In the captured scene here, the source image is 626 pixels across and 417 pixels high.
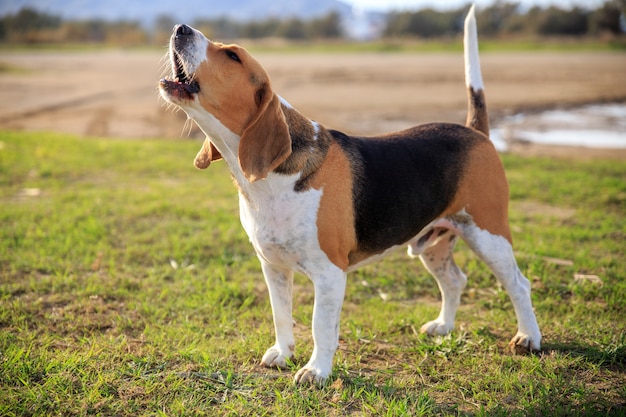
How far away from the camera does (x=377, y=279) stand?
620 centimetres

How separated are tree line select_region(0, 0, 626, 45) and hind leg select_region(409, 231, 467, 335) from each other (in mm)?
44233

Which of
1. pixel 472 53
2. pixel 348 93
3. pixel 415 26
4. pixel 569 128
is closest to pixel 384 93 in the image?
pixel 348 93

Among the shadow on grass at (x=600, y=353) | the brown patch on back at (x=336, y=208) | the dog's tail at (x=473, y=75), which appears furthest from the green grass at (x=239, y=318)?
the dog's tail at (x=473, y=75)

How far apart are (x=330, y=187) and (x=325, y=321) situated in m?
0.88

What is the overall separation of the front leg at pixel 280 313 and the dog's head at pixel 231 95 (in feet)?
3.12

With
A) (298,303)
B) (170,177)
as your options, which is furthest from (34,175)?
(298,303)

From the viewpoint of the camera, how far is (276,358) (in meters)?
4.48

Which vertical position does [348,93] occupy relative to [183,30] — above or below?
below

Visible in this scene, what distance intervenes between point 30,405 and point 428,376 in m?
2.61

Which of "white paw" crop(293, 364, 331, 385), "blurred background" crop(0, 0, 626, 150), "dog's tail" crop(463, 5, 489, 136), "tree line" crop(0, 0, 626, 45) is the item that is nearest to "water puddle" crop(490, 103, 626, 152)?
"blurred background" crop(0, 0, 626, 150)

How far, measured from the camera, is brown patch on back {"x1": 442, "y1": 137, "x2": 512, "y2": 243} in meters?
4.58

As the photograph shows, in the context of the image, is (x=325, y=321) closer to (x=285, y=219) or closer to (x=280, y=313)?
(x=280, y=313)

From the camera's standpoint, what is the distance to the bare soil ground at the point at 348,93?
1483 cm

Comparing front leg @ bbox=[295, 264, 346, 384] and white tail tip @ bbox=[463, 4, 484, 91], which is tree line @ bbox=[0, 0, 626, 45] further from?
front leg @ bbox=[295, 264, 346, 384]
